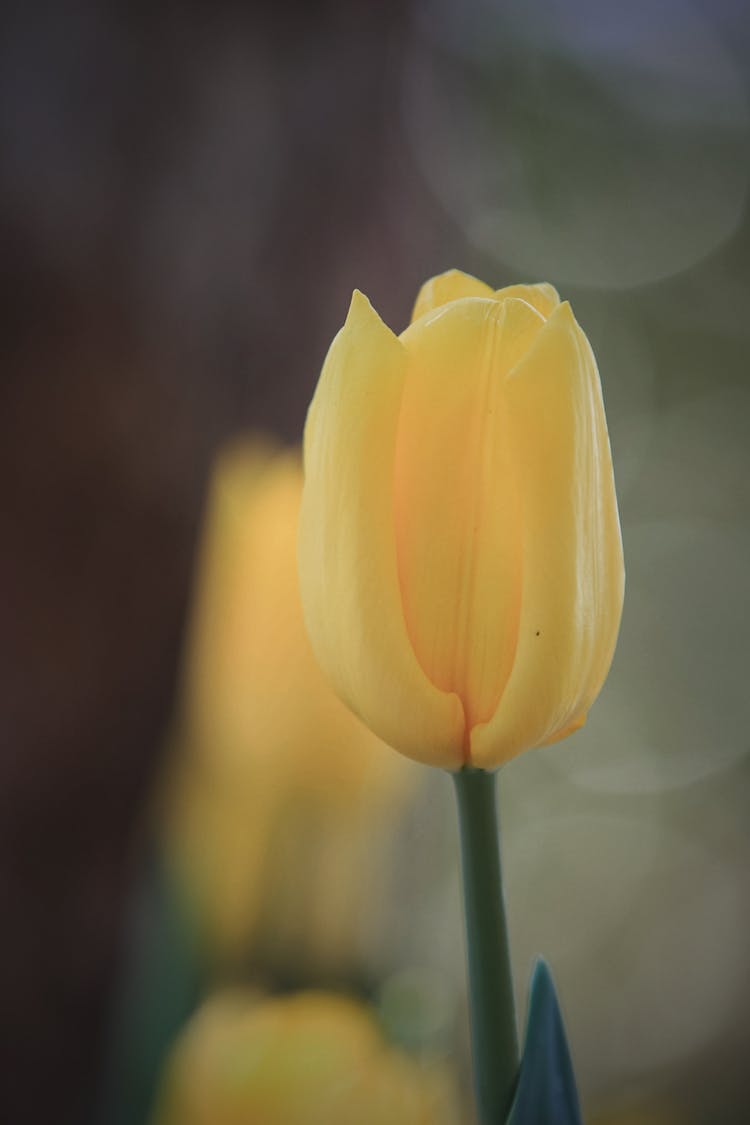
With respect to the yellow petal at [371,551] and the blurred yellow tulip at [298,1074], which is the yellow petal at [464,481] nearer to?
the yellow petal at [371,551]

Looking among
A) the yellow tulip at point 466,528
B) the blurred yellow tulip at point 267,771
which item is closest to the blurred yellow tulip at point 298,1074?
the blurred yellow tulip at point 267,771

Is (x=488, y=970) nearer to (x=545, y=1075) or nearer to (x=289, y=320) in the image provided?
(x=545, y=1075)

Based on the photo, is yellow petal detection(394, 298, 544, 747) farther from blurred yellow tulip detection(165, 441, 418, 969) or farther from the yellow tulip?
blurred yellow tulip detection(165, 441, 418, 969)

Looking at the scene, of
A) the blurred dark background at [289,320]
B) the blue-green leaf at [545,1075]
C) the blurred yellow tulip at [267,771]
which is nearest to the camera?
the blue-green leaf at [545,1075]

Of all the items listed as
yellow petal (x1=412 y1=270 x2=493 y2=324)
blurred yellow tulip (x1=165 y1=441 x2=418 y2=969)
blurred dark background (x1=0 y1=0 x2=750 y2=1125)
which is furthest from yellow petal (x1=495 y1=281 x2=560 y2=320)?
blurred dark background (x1=0 y1=0 x2=750 y2=1125)

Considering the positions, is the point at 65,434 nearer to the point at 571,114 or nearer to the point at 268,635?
the point at 268,635

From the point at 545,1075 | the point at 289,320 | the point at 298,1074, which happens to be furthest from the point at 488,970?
the point at 289,320

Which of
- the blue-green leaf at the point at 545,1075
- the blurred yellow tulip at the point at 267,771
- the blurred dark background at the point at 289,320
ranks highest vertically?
the blurred dark background at the point at 289,320
